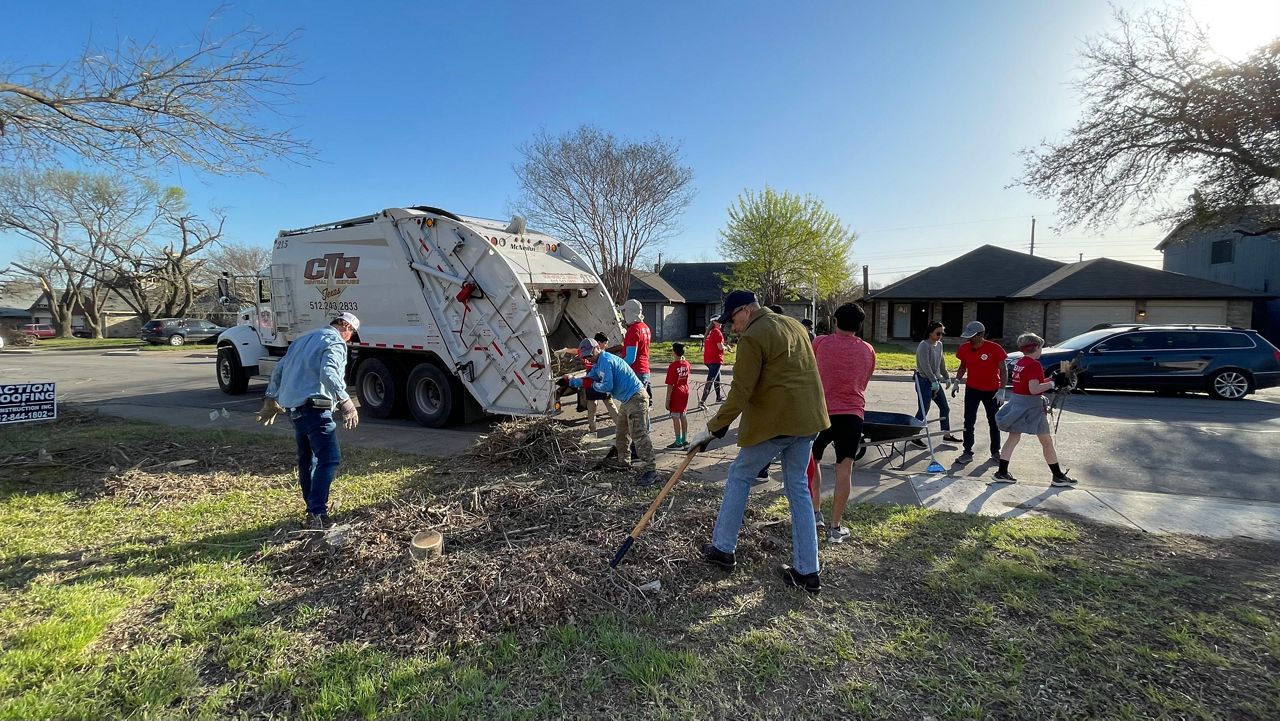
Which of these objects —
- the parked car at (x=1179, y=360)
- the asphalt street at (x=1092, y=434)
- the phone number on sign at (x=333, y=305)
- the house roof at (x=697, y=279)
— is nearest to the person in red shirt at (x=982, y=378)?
the asphalt street at (x=1092, y=434)

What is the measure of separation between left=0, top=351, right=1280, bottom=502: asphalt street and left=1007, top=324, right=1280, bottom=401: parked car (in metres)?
0.33

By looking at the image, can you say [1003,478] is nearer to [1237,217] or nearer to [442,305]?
[442,305]

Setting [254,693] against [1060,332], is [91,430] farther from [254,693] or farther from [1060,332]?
[1060,332]

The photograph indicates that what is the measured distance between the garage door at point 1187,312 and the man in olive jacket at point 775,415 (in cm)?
2717

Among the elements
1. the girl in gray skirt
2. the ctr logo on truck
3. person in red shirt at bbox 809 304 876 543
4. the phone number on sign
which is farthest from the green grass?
the ctr logo on truck

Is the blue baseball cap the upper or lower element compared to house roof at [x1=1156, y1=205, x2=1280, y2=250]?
lower

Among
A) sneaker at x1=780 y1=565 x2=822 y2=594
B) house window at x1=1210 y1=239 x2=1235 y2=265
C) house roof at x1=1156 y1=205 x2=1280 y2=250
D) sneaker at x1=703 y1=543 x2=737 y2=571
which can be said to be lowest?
sneaker at x1=780 y1=565 x2=822 y2=594

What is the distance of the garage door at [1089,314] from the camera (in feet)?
75.3

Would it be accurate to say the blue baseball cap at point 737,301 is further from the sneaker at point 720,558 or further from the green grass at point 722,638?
the green grass at point 722,638

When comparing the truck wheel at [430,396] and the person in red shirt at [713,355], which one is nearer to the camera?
the truck wheel at [430,396]

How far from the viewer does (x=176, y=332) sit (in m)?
29.2

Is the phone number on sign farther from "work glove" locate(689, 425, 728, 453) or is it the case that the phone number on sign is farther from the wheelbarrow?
the wheelbarrow

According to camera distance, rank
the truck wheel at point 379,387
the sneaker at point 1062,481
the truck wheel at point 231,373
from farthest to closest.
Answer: the truck wheel at point 231,373 < the truck wheel at point 379,387 < the sneaker at point 1062,481

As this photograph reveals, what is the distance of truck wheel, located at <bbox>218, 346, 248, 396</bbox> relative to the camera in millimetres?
11164
